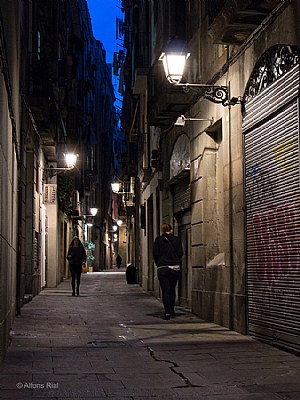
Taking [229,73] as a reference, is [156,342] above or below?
below

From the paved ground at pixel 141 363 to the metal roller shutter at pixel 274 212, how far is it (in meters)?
0.41

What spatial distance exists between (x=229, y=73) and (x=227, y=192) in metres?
1.93

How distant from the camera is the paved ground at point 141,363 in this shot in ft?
20.0

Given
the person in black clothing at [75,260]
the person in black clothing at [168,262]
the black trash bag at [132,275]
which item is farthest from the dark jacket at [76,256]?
the black trash bag at [132,275]

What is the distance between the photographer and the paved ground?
20.0 feet

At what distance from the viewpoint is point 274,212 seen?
9.14 m

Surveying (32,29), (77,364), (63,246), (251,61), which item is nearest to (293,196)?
(251,61)

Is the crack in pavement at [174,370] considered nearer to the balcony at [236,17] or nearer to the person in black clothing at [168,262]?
the person in black clothing at [168,262]

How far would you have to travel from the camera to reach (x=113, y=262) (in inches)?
3270

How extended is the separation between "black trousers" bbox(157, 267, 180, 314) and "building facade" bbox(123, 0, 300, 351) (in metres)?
0.54

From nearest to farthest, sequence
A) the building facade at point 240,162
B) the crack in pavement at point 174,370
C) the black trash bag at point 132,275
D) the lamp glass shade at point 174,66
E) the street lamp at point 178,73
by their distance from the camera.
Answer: the crack in pavement at point 174,370 < the building facade at point 240,162 < the street lamp at point 178,73 < the lamp glass shade at point 174,66 < the black trash bag at point 132,275

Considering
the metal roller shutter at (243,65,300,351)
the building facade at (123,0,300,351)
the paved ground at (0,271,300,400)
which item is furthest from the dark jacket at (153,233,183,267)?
the metal roller shutter at (243,65,300,351)

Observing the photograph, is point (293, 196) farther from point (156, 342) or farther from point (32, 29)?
point (32, 29)

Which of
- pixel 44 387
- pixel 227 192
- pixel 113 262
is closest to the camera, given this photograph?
pixel 44 387
